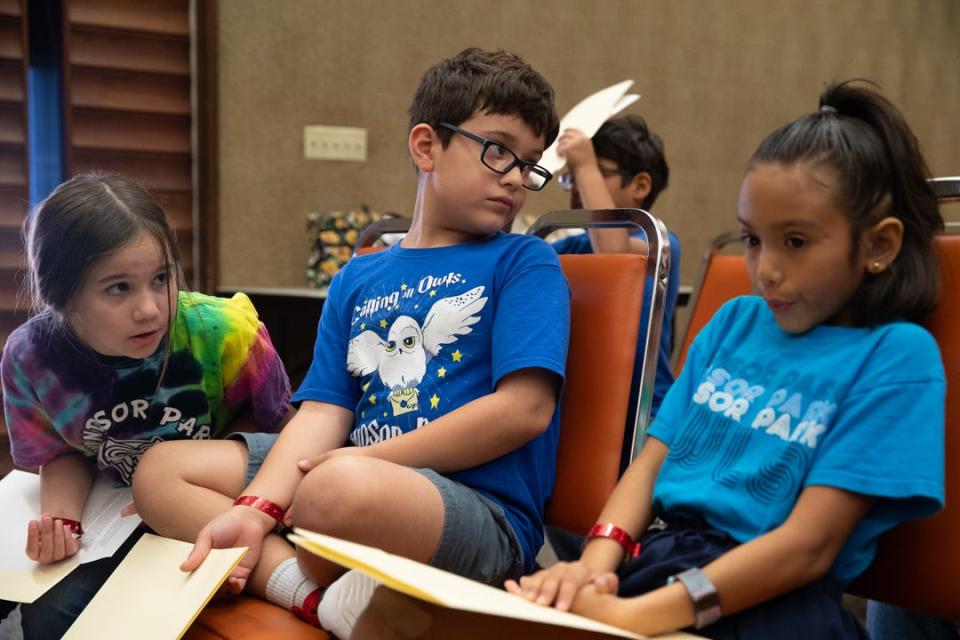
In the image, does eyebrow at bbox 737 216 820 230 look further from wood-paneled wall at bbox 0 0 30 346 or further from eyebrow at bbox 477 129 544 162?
wood-paneled wall at bbox 0 0 30 346

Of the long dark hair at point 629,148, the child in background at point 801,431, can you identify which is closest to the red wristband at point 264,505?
the child in background at point 801,431

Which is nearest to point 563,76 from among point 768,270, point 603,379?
point 603,379

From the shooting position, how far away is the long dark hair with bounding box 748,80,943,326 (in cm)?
98

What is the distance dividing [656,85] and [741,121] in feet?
1.56

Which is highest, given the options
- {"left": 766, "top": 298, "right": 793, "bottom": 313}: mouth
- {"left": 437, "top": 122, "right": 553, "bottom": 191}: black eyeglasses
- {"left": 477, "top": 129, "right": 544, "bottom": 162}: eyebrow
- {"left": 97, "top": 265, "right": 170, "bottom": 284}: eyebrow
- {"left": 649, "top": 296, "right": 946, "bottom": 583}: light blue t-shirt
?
{"left": 477, "top": 129, "right": 544, "bottom": 162}: eyebrow

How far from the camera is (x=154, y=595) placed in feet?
3.64

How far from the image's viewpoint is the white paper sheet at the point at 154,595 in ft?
3.41

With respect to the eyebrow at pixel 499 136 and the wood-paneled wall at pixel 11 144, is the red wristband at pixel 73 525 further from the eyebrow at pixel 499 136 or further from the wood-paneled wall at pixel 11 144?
the wood-paneled wall at pixel 11 144

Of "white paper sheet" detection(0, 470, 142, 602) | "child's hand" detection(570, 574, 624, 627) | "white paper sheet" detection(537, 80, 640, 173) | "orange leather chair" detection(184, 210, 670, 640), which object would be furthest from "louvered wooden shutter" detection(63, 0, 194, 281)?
"child's hand" detection(570, 574, 624, 627)

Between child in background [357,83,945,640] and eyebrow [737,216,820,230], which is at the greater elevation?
eyebrow [737,216,820,230]

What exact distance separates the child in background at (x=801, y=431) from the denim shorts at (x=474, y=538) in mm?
144

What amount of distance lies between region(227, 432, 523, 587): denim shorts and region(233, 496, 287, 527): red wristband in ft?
0.77

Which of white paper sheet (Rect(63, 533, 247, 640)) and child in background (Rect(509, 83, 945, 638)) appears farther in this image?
white paper sheet (Rect(63, 533, 247, 640))

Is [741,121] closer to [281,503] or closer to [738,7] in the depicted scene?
[738,7]
